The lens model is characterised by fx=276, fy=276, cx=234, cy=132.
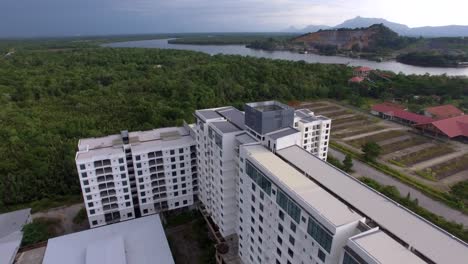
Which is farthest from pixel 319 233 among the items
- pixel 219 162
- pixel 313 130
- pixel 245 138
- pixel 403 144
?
pixel 403 144

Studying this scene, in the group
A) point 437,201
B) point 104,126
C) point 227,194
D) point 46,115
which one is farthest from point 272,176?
point 46,115

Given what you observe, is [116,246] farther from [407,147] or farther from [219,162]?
[407,147]

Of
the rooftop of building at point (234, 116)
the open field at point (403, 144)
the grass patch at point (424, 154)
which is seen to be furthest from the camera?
the open field at point (403, 144)

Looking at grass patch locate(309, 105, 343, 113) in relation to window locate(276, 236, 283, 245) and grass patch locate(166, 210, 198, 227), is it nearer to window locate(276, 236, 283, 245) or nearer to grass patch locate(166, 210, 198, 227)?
grass patch locate(166, 210, 198, 227)

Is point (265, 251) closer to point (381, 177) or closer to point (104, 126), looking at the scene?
point (381, 177)

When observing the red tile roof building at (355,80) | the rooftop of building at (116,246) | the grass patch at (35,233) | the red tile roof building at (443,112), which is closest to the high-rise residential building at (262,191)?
the rooftop of building at (116,246)

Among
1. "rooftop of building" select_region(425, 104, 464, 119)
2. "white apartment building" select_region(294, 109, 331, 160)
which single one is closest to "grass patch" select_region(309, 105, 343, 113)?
"rooftop of building" select_region(425, 104, 464, 119)

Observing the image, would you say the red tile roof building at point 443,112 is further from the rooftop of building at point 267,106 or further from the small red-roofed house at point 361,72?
the rooftop of building at point 267,106
